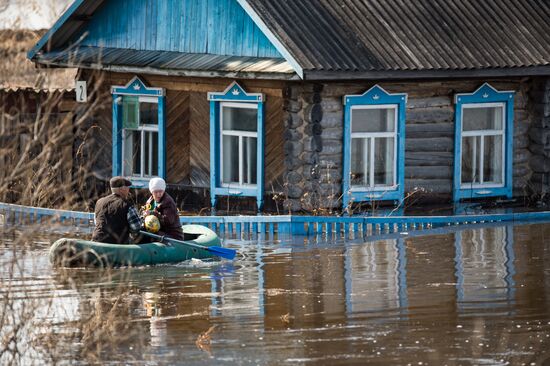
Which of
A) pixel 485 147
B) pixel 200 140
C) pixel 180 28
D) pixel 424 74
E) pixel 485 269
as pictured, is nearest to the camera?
pixel 485 269

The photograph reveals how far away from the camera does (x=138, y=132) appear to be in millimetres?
23484

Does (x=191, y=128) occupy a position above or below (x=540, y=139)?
above

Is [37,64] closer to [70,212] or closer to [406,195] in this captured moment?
[70,212]

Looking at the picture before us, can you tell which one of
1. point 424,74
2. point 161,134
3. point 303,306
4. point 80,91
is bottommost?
point 303,306

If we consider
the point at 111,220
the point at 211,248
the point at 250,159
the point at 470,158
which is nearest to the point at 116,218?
the point at 111,220

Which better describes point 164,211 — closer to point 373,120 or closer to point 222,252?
point 222,252

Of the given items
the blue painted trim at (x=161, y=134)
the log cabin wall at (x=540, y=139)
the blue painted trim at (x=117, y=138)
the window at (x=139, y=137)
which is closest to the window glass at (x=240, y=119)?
the blue painted trim at (x=161, y=134)

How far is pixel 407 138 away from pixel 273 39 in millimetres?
3002

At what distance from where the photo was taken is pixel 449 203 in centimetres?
2261

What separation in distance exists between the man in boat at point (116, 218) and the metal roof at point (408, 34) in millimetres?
3813

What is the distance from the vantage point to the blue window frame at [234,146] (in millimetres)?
21781

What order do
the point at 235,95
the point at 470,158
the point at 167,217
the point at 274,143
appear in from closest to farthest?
the point at 167,217, the point at 274,143, the point at 235,95, the point at 470,158

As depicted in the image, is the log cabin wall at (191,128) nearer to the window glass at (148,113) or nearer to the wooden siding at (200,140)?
the wooden siding at (200,140)

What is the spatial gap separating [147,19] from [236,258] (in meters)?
6.11
